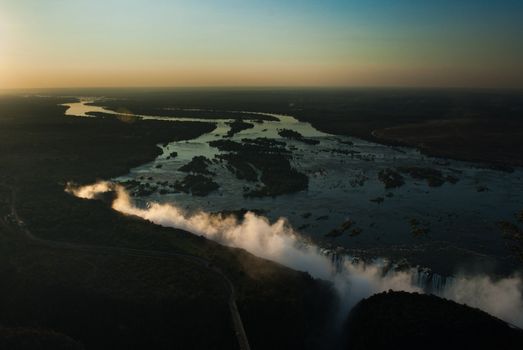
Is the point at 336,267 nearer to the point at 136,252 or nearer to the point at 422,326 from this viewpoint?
the point at 422,326

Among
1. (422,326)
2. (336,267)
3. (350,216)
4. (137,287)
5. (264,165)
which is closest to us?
(422,326)

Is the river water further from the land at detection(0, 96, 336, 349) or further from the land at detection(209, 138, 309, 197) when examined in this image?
the land at detection(0, 96, 336, 349)

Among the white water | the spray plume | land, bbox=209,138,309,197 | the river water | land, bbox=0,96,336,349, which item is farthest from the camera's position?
land, bbox=209,138,309,197

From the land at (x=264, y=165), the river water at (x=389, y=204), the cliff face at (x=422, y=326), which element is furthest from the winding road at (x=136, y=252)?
the land at (x=264, y=165)

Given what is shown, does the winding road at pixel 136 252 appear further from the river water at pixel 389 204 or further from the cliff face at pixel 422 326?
the river water at pixel 389 204

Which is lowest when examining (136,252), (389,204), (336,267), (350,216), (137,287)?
(336,267)

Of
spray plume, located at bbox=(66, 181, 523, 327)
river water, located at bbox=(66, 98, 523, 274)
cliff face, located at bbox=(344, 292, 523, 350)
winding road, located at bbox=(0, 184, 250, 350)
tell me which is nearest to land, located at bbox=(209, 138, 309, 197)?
river water, located at bbox=(66, 98, 523, 274)

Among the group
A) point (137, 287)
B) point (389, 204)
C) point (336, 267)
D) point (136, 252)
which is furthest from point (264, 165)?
point (137, 287)
